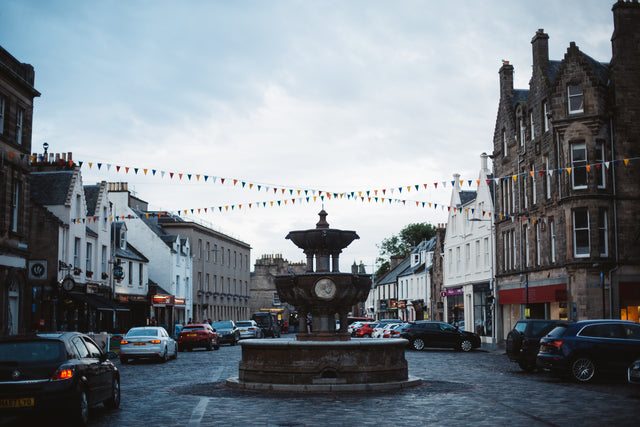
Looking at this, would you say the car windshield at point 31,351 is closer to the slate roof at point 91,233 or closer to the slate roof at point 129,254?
the slate roof at point 91,233

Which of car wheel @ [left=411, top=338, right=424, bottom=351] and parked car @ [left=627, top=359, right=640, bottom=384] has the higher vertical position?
parked car @ [left=627, top=359, right=640, bottom=384]

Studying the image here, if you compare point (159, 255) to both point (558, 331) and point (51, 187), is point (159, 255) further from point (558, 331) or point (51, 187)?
point (558, 331)

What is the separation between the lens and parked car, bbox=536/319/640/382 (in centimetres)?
1838

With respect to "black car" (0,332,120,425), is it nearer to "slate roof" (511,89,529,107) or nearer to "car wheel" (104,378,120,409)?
"car wheel" (104,378,120,409)

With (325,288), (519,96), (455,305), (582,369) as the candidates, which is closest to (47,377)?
(325,288)

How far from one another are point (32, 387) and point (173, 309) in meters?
52.3

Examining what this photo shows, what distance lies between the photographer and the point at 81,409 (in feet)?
35.6

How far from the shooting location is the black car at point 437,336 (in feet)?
127

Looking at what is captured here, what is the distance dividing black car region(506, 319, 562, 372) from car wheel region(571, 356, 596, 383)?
363cm

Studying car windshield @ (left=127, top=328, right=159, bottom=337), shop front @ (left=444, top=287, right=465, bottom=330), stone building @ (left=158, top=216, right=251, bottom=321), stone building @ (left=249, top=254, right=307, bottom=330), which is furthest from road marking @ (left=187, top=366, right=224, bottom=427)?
stone building @ (left=249, top=254, right=307, bottom=330)

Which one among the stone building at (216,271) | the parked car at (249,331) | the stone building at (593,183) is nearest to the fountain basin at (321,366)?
the stone building at (593,183)

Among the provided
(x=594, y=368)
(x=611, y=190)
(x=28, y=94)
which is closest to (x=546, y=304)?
(x=611, y=190)

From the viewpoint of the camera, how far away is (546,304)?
39.2 meters

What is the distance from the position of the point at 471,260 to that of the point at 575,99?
1898 cm
